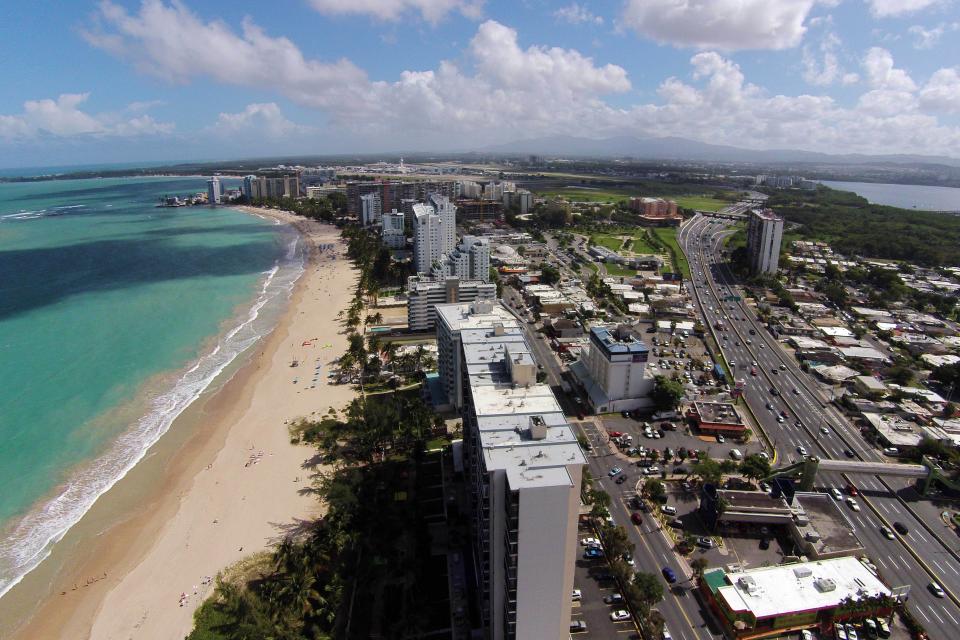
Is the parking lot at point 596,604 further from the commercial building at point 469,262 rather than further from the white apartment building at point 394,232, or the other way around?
the white apartment building at point 394,232

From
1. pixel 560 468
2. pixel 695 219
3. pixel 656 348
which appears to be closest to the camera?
pixel 560 468

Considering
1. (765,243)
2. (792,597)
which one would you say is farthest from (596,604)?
(765,243)

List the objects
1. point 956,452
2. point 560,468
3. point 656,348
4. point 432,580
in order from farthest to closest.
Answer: point 656,348 → point 956,452 → point 432,580 → point 560,468

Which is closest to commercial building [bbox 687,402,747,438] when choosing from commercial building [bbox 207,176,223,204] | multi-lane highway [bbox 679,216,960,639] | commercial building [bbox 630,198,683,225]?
multi-lane highway [bbox 679,216,960,639]

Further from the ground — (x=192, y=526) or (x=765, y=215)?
(x=765, y=215)

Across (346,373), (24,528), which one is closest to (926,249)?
(346,373)

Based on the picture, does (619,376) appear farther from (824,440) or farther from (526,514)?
(526,514)

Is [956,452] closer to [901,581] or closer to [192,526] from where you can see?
[901,581]

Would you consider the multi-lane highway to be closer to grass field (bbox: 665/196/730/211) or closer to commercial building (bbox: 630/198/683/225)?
commercial building (bbox: 630/198/683/225)

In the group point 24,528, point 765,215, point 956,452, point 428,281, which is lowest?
point 24,528
